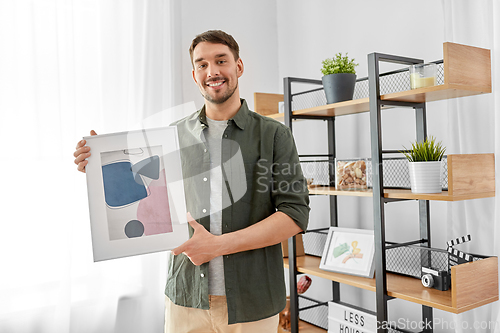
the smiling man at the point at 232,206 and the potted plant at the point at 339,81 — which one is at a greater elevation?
the potted plant at the point at 339,81

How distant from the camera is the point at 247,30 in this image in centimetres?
274

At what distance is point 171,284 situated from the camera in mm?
1264

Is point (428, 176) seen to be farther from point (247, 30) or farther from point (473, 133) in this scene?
point (247, 30)

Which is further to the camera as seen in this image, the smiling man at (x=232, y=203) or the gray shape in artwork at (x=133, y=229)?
the smiling man at (x=232, y=203)

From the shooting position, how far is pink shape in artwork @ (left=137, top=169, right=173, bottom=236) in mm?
1027

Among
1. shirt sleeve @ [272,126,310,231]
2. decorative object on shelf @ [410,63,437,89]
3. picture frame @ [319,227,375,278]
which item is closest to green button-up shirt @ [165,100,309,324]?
shirt sleeve @ [272,126,310,231]

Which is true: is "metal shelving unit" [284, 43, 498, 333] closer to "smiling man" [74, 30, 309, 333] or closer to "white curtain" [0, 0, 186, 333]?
"smiling man" [74, 30, 309, 333]

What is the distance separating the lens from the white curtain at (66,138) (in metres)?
1.92

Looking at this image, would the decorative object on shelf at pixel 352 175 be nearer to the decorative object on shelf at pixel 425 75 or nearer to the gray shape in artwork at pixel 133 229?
the decorative object on shelf at pixel 425 75

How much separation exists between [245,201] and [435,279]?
91cm

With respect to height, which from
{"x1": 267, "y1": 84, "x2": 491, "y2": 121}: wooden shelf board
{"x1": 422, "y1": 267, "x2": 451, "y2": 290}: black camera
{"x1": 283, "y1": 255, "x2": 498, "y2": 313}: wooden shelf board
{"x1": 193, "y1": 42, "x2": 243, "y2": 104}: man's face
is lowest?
{"x1": 283, "y1": 255, "x2": 498, "y2": 313}: wooden shelf board

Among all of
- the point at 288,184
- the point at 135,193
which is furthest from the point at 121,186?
the point at 288,184

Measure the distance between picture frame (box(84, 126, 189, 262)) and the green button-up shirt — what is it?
204 millimetres

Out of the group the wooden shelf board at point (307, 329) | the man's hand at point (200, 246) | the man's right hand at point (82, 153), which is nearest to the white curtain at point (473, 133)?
the wooden shelf board at point (307, 329)
